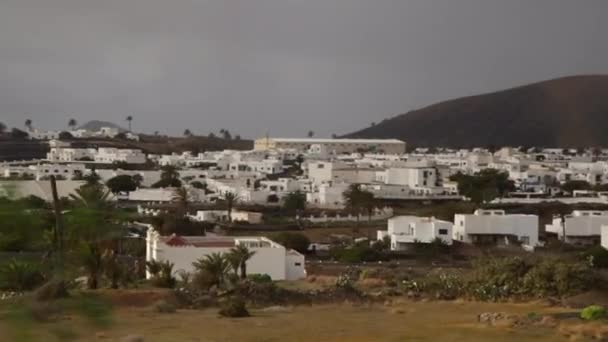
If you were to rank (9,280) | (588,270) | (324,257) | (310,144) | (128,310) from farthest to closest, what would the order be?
1. (310,144)
2. (324,257)
3. (588,270)
4. (128,310)
5. (9,280)

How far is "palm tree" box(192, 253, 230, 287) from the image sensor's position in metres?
25.7

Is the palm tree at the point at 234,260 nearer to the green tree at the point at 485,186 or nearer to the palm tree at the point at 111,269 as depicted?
the palm tree at the point at 111,269

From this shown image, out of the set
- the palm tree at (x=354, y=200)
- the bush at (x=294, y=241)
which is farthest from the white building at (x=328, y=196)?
the bush at (x=294, y=241)

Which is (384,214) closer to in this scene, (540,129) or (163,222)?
(163,222)

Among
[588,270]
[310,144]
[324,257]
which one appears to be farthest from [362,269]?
[310,144]

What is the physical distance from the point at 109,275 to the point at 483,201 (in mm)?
37962

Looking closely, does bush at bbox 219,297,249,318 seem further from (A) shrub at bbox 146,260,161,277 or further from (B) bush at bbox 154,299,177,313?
(A) shrub at bbox 146,260,161,277

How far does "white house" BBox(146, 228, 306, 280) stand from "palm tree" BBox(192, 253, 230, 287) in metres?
1.92

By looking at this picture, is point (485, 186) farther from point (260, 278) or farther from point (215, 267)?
point (215, 267)

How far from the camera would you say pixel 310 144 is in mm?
126125

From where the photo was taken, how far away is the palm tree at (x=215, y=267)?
25733 mm

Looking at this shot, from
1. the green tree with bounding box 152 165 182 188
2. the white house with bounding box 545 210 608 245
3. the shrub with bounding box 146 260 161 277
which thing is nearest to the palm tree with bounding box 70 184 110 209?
the shrub with bounding box 146 260 161 277

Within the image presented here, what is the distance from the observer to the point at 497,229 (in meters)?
42.6

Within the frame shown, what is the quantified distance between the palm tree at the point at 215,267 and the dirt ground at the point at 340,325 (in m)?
4.66
